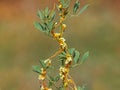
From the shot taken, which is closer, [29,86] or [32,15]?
[29,86]

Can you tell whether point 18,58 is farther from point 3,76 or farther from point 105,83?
point 105,83

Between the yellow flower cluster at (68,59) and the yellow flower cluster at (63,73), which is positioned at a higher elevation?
the yellow flower cluster at (68,59)

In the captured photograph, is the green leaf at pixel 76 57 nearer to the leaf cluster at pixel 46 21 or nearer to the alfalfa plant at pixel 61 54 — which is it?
the alfalfa plant at pixel 61 54

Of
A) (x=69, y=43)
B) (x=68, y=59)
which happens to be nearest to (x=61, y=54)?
(x=68, y=59)

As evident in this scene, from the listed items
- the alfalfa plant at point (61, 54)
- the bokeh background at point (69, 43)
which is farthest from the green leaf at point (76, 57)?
the bokeh background at point (69, 43)

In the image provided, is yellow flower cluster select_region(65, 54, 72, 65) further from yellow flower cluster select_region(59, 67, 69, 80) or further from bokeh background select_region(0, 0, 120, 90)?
bokeh background select_region(0, 0, 120, 90)

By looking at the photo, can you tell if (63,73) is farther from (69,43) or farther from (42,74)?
(69,43)

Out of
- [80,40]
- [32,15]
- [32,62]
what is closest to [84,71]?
[32,62]

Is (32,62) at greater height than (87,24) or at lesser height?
lesser

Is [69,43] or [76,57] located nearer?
[76,57]
